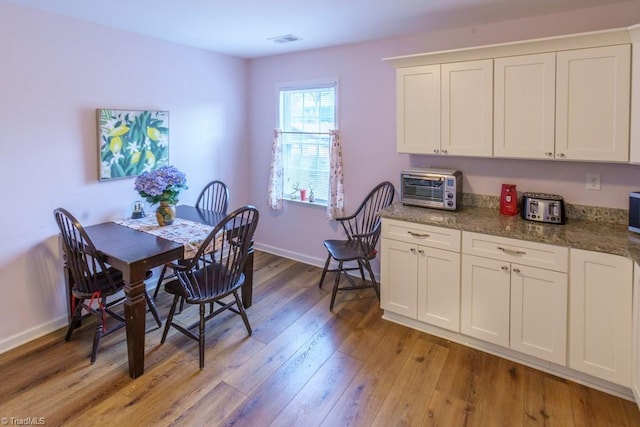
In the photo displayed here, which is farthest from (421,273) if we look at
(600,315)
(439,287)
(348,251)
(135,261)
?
(135,261)

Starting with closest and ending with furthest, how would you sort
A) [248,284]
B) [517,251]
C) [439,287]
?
1. [517,251]
2. [439,287]
3. [248,284]

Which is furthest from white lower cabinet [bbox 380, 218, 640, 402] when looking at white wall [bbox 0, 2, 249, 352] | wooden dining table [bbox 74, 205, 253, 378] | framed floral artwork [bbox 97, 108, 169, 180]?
white wall [bbox 0, 2, 249, 352]

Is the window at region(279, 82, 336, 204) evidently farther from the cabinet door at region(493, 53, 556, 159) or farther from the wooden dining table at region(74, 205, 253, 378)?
the wooden dining table at region(74, 205, 253, 378)

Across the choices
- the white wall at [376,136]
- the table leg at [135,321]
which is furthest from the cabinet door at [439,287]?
the table leg at [135,321]

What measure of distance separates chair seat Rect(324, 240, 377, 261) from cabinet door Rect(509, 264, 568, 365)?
121cm

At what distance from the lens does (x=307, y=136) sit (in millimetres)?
4250

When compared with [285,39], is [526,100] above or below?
below

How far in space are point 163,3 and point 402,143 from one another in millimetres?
2027

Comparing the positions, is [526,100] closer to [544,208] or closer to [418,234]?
[544,208]

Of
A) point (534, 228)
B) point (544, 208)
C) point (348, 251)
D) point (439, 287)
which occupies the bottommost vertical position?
point (439, 287)

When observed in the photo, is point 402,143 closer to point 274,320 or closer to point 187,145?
point 274,320

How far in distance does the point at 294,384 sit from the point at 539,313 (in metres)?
1.59

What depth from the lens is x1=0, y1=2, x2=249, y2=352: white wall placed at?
2.65 metres

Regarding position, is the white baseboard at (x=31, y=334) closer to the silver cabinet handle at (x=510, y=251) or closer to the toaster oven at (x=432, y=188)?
the toaster oven at (x=432, y=188)
